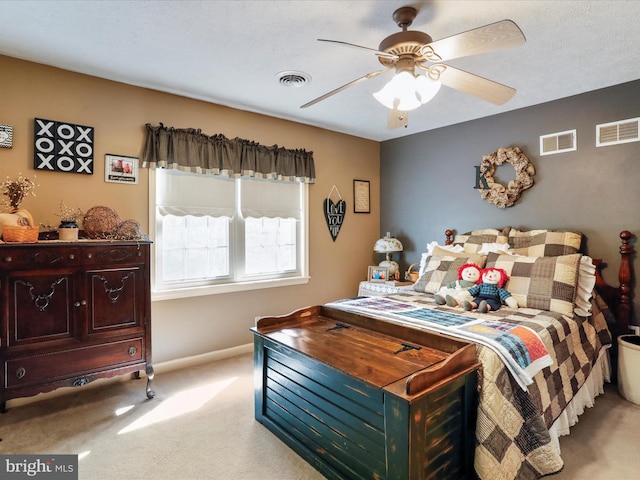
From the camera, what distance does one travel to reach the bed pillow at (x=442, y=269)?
3053 mm

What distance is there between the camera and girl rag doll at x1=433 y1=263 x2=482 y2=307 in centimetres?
267

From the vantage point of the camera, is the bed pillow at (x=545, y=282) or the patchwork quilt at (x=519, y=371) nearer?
the patchwork quilt at (x=519, y=371)

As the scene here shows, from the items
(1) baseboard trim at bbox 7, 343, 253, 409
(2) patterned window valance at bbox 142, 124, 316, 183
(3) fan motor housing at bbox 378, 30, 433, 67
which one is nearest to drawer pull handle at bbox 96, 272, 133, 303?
(1) baseboard trim at bbox 7, 343, 253, 409

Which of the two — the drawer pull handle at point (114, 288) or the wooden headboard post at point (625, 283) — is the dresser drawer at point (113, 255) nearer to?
the drawer pull handle at point (114, 288)

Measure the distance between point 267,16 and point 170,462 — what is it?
2.51 metres

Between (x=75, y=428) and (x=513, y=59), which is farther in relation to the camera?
(x=513, y=59)

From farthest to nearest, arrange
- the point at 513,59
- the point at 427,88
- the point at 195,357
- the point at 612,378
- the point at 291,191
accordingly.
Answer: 1. the point at 291,191
2. the point at 195,357
3. the point at 612,378
4. the point at 513,59
5. the point at 427,88

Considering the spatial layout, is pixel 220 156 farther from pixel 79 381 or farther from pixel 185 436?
pixel 185 436

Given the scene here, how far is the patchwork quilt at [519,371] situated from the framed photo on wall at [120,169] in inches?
79.6

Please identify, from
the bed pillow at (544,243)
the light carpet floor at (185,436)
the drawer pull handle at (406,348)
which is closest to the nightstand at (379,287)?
the bed pillow at (544,243)

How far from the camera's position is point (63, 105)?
2619 mm

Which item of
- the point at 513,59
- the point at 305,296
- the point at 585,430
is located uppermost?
the point at 513,59

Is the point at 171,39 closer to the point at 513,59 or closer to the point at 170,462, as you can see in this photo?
the point at 513,59

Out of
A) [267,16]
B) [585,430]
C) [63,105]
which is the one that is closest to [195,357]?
[63,105]
